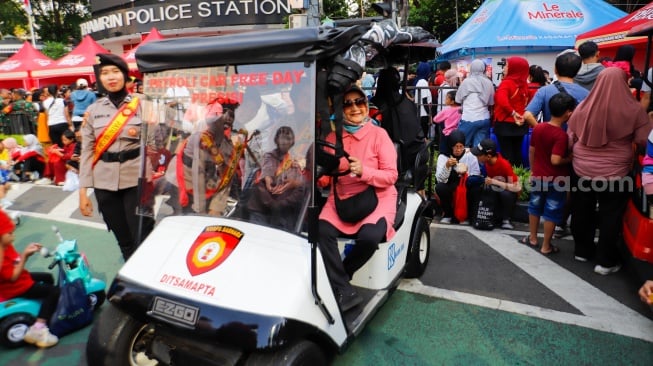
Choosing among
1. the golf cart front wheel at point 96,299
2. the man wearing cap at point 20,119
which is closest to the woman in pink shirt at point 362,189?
the golf cart front wheel at point 96,299

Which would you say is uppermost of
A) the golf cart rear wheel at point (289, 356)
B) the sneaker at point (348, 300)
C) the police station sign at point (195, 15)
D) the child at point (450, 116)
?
the police station sign at point (195, 15)

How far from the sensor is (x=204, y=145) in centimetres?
263

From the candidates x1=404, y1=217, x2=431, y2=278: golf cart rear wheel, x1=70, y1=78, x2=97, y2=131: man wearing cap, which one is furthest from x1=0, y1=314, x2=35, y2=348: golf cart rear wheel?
x1=70, y1=78, x2=97, y2=131: man wearing cap

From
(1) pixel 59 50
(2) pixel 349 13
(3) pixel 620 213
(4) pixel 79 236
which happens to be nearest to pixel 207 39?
(3) pixel 620 213

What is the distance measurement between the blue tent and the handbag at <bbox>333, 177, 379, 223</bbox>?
11475mm

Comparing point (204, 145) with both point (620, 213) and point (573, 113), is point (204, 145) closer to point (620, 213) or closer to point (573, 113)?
point (573, 113)

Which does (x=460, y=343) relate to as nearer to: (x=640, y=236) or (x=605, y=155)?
(x=640, y=236)

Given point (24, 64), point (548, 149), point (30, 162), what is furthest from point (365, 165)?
point (24, 64)

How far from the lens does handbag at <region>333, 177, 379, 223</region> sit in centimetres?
311

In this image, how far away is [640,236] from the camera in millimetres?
3463

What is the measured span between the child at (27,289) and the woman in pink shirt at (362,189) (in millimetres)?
2158

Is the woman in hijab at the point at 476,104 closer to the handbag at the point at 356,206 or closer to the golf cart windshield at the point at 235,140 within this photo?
the handbag at the point at 356,206

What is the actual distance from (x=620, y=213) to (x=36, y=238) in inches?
263

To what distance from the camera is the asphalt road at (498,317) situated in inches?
118
